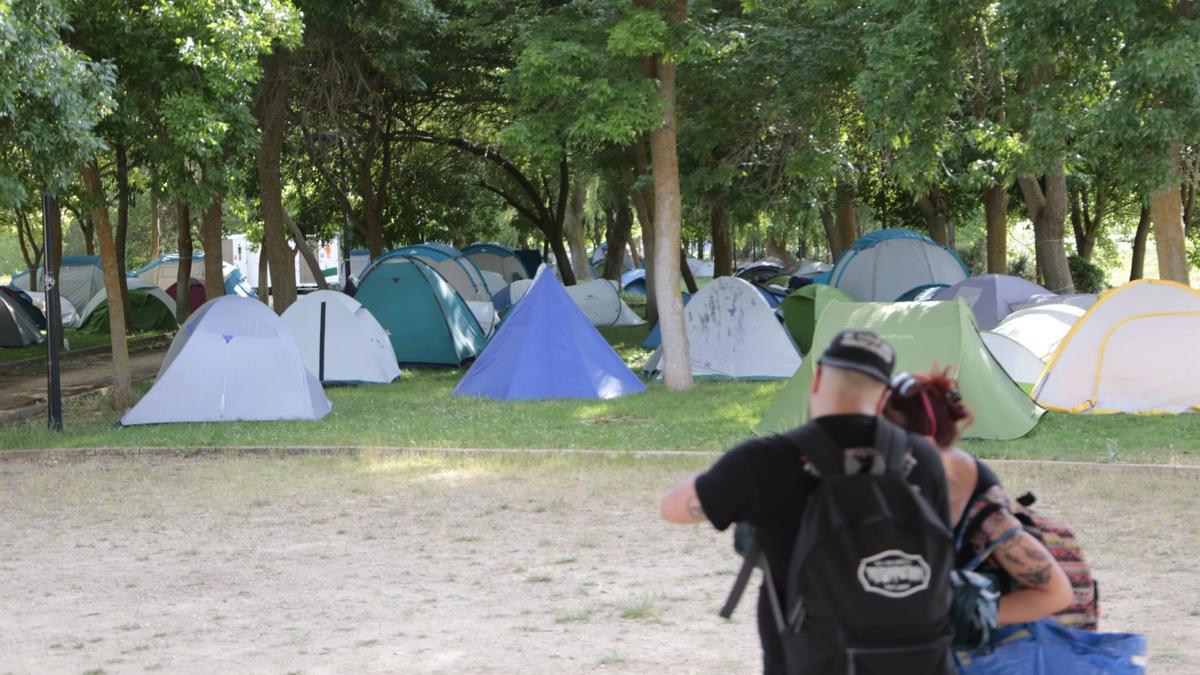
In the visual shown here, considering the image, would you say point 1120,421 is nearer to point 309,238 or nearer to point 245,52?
point 245,52

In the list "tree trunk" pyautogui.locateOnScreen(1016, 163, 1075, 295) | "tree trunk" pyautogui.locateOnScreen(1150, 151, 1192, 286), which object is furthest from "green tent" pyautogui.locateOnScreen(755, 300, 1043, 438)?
"tree trunk" pyautogui.locateOnScreen(1016, 163, 1075, 295)

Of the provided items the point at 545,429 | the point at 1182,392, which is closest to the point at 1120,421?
the point at 1182,392

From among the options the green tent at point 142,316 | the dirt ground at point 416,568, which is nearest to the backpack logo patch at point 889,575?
the dirt ground at point 416,568

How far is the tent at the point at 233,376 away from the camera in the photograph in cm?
1422

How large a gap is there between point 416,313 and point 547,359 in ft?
18.3

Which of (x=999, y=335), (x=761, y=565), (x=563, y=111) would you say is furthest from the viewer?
(x=563, y=111)

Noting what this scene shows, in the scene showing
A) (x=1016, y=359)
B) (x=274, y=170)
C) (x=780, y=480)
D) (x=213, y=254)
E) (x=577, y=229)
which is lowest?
Result: (x=1016, y=359)

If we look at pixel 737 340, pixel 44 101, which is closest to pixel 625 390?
pixel 737 340

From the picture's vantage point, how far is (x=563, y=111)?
15.6 m

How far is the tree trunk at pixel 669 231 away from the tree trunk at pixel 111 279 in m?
6.38

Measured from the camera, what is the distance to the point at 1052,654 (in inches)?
130

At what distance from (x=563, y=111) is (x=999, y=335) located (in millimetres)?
5652

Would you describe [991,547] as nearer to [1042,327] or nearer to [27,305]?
[1042,327]

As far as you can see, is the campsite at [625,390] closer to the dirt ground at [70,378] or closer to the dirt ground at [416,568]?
the dirt ground at [416,568]
